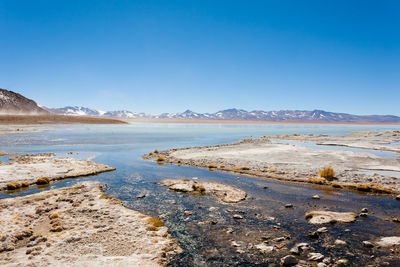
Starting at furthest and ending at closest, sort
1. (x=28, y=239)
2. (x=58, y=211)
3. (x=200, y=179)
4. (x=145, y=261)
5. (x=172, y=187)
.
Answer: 1. (x=200, y=179)
2. (x=172, y=187)
3. (x=58, y=211)
4. (x=28, y=239)
5. (x=145, y=261)

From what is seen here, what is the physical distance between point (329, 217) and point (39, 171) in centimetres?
1764

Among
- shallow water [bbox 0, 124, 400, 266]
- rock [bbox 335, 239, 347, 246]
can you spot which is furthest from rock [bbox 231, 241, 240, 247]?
rock [bbox 335, 239, 347, 246]

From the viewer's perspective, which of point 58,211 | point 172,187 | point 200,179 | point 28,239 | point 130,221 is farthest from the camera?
point 200,179

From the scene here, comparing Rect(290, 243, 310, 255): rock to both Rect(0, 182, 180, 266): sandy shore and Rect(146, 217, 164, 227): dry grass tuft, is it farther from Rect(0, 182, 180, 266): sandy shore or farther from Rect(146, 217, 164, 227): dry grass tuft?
Rect(146, 217, 164, 227): dry grass tuft

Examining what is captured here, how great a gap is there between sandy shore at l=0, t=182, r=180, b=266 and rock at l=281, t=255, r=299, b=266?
303cm

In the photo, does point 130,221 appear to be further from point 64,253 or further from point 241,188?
point 241,188

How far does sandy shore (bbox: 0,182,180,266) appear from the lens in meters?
6.36

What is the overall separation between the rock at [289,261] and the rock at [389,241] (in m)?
3.10

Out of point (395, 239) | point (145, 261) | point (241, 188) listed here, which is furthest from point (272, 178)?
→ point (145, 261)

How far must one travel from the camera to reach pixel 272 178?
1612cm

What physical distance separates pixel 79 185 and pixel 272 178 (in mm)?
12175

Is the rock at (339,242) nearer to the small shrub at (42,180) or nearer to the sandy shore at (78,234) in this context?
the sandy shore at (78,234)

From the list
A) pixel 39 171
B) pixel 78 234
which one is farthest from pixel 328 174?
pixel 39 171

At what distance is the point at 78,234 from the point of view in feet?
25.0
